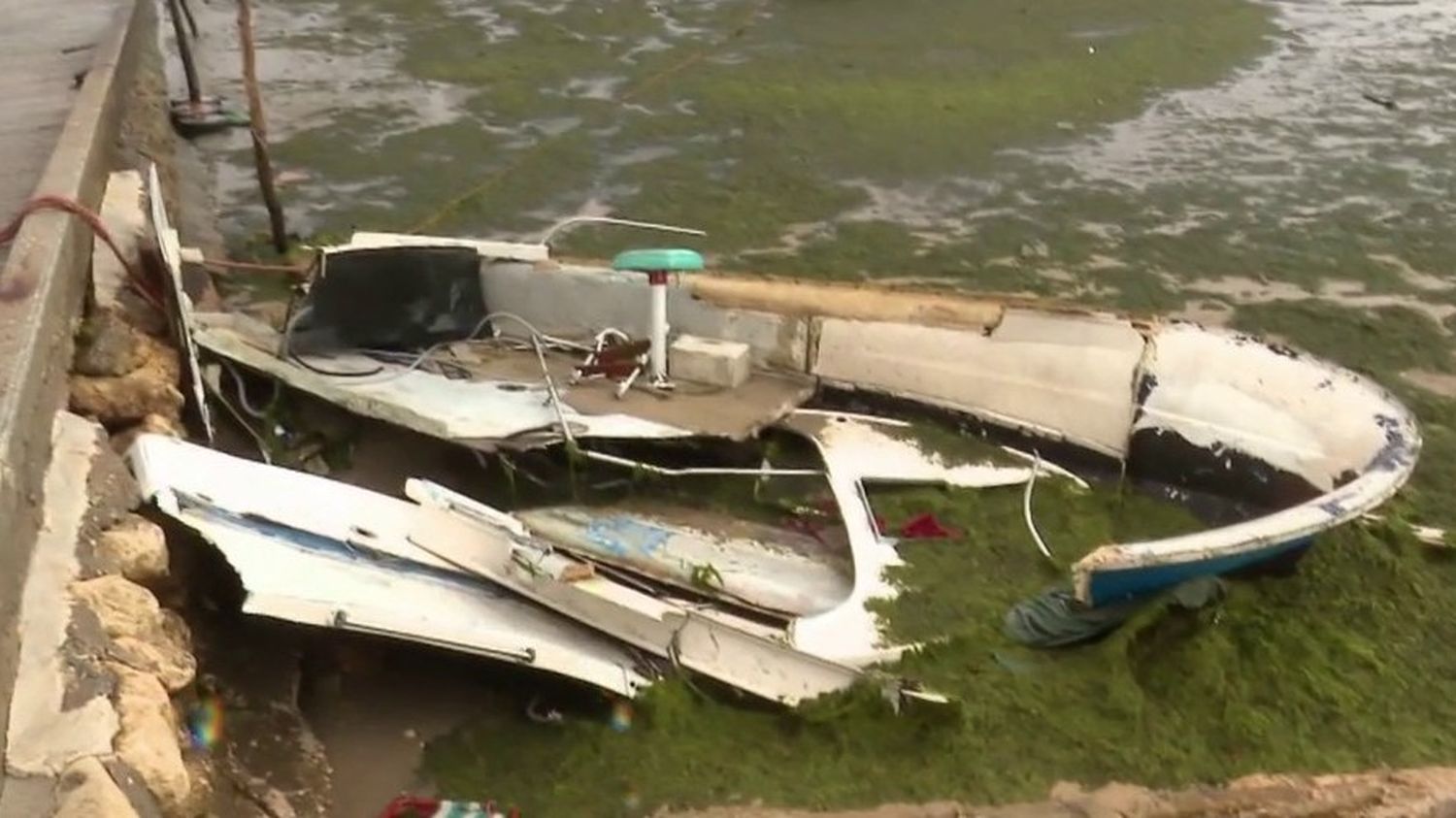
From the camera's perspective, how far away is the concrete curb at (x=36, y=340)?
3.35 metres

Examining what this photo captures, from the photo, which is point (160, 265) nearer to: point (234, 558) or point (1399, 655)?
point (234, 558)

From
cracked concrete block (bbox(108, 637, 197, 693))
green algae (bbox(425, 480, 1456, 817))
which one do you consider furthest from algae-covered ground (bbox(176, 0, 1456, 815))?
cracked concrete block (bbox(108, 637, 197, 693))

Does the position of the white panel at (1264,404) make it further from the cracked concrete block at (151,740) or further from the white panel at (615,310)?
the cracked concrete block at (151,740)

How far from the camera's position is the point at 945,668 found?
14.9 ft

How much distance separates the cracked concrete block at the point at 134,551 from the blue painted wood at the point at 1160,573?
2.74 metres

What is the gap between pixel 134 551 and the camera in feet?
12.8

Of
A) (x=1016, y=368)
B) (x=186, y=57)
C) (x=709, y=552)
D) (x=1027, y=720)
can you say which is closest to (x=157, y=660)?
(x=709, y=552)

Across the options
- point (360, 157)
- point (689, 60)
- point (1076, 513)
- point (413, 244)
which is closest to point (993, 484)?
point (1076, 513)

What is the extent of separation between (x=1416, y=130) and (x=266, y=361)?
783 cm

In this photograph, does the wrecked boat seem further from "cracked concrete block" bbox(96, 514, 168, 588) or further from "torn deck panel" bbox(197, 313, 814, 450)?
"cracked concrete block" bbox(96, 514, 168, 588)

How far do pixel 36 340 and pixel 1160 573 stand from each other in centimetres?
341

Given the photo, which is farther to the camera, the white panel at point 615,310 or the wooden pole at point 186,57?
the wooden pole at point 186,57

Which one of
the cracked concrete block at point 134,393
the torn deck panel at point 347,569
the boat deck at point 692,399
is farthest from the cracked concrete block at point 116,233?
the boat deck at point 692,399

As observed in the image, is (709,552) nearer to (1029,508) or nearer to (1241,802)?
(1029,508)
